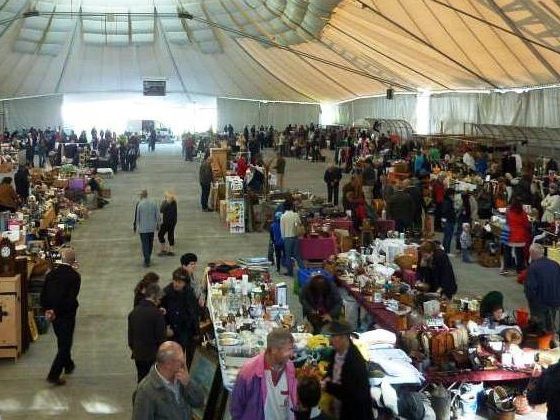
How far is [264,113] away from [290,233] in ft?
107

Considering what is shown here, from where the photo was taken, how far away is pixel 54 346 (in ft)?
29.2

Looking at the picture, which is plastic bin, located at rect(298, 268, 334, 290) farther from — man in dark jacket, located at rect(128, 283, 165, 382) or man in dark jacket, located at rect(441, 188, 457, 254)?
man in dark jacket, located at rect(441, 188, 457, 254)

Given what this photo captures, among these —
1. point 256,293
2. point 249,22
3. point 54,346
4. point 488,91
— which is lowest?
point 54,346

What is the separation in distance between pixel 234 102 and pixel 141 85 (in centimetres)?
583

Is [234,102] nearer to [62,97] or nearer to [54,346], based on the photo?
[62,97]

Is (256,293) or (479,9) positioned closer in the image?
(256,293)

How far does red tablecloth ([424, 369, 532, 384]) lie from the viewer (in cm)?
681

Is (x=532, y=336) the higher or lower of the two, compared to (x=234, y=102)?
lower

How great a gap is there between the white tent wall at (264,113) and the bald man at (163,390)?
1490 inches

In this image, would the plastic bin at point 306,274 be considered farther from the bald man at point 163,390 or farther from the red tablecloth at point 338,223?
the bald man at point 163,390

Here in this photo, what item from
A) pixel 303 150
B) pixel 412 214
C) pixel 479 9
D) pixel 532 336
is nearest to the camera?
pixel 532 336

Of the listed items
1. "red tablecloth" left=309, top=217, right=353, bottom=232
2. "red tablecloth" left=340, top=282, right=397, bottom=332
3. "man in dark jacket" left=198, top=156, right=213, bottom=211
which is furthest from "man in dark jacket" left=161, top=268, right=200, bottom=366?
"man in dark jacket" left=198, top=156, right=213, bottom=211

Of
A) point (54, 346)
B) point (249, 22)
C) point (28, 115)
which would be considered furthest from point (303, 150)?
point (54, 346)

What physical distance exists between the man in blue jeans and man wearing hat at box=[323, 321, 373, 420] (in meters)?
7.91
